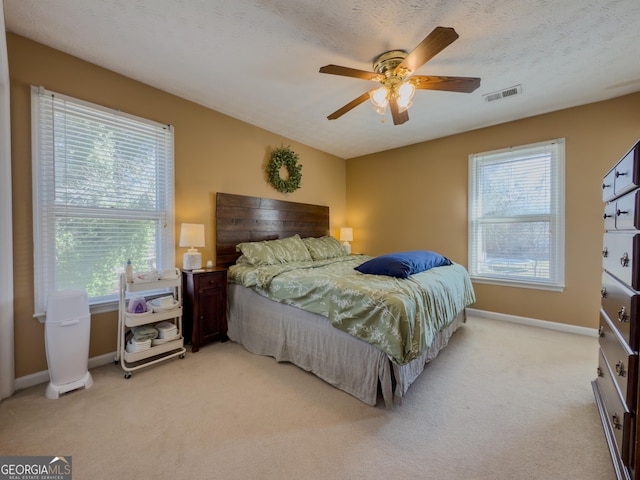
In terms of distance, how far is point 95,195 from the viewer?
7.69ft

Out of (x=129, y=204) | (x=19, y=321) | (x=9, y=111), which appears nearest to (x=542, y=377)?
(x=129, y=204)

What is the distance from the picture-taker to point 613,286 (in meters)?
1.50

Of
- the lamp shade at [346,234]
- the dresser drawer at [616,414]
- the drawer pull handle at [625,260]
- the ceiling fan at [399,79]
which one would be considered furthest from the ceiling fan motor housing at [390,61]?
the lamp shade at [346,234]

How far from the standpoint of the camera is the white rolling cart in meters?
2.22

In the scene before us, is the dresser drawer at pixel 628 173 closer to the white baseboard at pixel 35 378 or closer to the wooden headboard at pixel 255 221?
the wooden headboard at pixel 255 221

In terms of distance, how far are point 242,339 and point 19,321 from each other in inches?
69.3

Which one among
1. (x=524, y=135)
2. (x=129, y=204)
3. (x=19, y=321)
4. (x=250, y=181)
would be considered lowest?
(x=19, y=321)

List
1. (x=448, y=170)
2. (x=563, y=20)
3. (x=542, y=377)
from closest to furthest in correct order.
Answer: (x=563, y=20), (x=542, y=377), (x=448, y=170)

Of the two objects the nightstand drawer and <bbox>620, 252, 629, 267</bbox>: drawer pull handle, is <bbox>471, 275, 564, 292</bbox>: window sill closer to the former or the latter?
<bbox>620, 252, 629, 267</bbox>: drawer pull handle

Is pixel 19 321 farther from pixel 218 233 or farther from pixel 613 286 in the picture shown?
pixel 613 286

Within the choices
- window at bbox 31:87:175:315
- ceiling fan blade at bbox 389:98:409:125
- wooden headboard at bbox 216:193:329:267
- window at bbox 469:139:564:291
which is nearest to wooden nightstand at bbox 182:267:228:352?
window at bbox 31:87:175:315

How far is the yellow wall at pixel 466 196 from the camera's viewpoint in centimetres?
296

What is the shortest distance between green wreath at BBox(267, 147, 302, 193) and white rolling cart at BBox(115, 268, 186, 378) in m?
1.94

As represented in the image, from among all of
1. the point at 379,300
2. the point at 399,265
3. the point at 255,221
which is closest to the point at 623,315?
the point at 379,300
